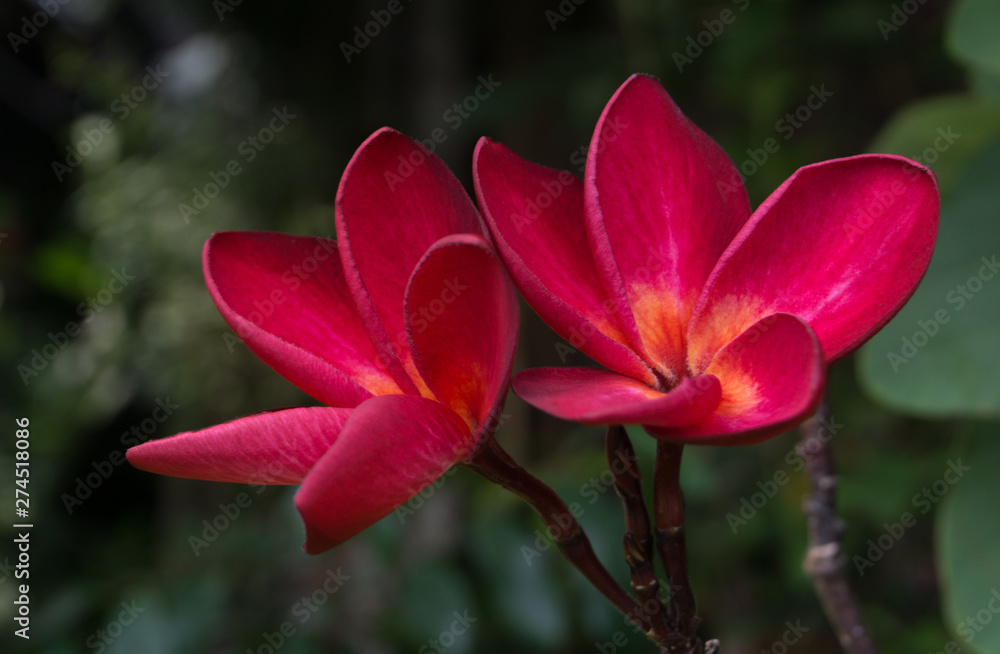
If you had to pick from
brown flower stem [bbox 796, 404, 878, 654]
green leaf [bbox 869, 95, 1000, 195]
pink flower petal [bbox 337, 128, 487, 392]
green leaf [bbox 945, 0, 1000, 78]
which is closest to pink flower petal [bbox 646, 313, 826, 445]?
pink flower petal [bbox 337, 128, 487, 392]

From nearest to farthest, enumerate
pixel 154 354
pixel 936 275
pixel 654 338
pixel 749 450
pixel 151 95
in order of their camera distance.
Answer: pixel 654 338 < pixel 936 275 < pixel 749 450 < pixel 154 354 < pixel 151 95

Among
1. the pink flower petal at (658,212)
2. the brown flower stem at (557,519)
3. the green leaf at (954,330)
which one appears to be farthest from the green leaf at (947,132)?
the brown flower stem at (557,519)

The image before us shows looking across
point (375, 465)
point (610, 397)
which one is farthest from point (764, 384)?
point (375, 465)

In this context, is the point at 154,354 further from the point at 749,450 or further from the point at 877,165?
the point at 877,165

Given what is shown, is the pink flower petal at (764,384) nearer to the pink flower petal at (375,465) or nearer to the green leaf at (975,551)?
the pink flower petal at (375,465)

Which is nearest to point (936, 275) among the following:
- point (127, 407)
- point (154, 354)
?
point (154, 354)
